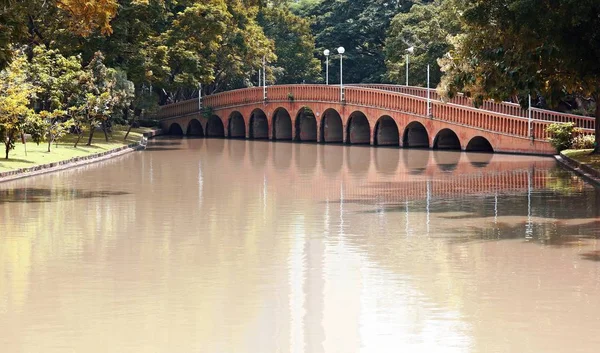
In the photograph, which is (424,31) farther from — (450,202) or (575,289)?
(575,289)

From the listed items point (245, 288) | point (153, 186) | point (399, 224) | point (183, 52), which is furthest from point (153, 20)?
point (245, 288)

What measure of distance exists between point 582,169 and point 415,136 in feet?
87.7

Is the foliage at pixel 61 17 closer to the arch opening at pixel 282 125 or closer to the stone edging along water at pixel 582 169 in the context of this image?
the stone edging along water at pixel 582 169

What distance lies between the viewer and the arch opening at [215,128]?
86.3 metres

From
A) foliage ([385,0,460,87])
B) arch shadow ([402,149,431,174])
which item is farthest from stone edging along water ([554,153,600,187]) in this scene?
foliage ([385,0,460,87])

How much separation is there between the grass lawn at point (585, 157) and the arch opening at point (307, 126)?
32.6 meters

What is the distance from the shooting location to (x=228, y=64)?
82188 millimetres

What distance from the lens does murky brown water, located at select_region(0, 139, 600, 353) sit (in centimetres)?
1338

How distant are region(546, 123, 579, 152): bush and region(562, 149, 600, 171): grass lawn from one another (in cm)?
166

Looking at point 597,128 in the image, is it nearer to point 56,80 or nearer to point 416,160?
point 416,160

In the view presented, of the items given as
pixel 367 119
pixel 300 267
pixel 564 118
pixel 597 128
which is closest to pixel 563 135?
pixel 564 118

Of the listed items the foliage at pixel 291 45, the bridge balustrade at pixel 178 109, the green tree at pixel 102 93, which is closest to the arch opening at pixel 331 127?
the bridge balustrade at pixel 178 109

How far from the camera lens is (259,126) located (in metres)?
83.8

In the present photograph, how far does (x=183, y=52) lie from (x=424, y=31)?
15.5m
